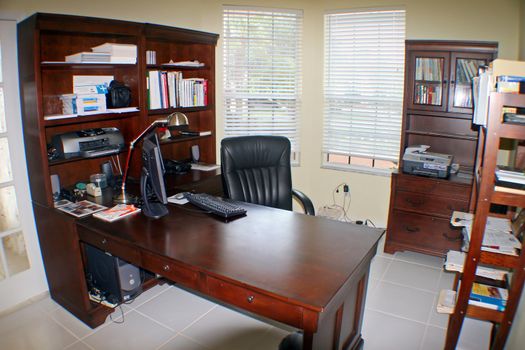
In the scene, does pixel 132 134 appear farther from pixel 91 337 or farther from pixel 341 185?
pixel 341 185

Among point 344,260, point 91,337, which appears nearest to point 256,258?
point 344,260

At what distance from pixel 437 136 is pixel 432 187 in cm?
57

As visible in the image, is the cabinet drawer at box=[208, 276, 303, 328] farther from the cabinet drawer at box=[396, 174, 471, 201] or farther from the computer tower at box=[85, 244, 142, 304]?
the cabinet drawer at box=[396, 174, 471, 201]

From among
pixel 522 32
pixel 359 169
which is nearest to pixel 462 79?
pixel 522 32

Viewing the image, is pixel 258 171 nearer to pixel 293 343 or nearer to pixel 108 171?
pixel 108 171

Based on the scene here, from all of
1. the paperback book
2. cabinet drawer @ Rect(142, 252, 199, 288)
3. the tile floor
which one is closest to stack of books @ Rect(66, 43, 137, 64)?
the paperback book

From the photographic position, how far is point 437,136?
3609mm

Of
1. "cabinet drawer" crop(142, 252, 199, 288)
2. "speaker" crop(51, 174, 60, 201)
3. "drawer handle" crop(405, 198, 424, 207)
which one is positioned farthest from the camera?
"drawer handle" crop(405, 198, 424, 207)

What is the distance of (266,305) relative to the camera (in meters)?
1.55

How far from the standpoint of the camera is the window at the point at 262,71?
391cm

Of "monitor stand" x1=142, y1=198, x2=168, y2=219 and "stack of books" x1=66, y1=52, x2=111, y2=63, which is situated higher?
"stack of books" x1=66, y1=52, x2=111, y2=63

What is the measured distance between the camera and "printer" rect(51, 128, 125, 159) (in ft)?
8.50

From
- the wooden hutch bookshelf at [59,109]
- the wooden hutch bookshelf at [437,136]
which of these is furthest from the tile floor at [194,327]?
the wooden hutch bookshelf at [437,136]

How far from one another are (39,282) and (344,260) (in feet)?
7.72
